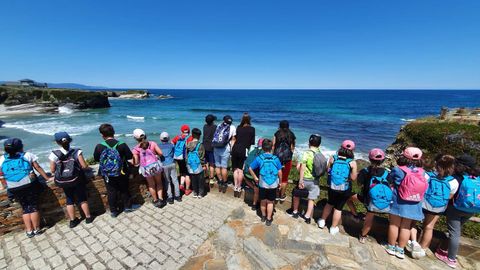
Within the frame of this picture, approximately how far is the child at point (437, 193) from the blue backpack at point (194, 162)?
13.5 feet

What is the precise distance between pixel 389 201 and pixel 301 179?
1.38 meters

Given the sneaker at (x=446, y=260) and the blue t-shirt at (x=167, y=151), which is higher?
the blue t-shirt at (x=167, y=151)

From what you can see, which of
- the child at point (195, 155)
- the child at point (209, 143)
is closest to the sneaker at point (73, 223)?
the child at point (195, 155)

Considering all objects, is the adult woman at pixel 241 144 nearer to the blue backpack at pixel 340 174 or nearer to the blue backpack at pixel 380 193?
the blue backpack at pixel 340 174

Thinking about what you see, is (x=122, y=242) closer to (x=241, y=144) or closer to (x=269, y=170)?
(x=269, y=170)

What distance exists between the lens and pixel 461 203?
3.08 meters

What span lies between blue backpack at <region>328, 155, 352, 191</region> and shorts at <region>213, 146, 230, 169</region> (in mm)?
2410

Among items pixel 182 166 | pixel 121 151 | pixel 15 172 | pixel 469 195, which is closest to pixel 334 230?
pixel 469 195

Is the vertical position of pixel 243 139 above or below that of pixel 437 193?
above

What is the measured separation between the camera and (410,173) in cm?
317

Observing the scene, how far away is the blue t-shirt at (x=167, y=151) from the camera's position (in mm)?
4766

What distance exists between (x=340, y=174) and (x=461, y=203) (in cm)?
160

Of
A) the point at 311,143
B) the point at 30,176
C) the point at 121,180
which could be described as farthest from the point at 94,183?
the point at 311,143

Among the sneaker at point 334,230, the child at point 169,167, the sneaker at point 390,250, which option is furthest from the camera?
the child at point 169,167
